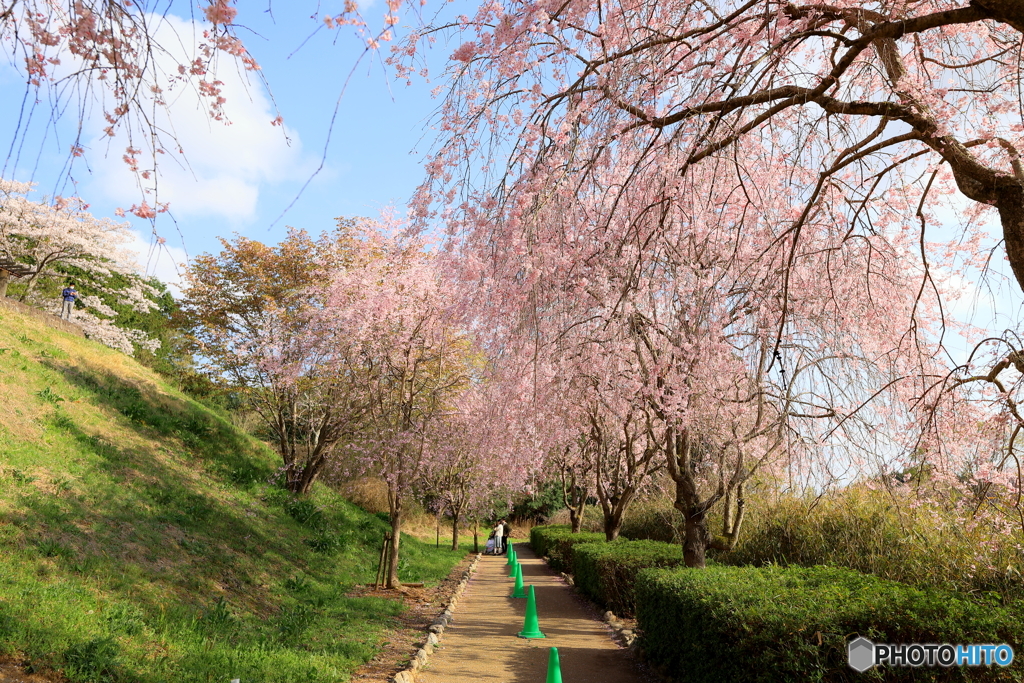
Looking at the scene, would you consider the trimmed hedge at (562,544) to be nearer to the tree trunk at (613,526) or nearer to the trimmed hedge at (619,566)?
the tree trunk at (613,526)

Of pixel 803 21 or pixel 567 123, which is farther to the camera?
pixel 567 123

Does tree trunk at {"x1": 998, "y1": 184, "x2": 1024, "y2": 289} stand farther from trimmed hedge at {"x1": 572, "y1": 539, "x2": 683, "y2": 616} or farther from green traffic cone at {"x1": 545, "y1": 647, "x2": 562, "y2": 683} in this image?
trimmed hedge at {"x1": 572, "y1": 539, "x2": 683, "y2": 616}

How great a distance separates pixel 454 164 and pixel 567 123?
864 millimetres

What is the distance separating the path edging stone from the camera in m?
6.91

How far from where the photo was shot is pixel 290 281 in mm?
21594

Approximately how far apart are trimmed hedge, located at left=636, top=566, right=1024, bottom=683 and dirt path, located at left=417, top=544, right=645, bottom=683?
3.63 ft

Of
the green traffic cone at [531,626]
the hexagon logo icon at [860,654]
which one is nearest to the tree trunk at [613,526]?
the green traffic cone at [531,626]

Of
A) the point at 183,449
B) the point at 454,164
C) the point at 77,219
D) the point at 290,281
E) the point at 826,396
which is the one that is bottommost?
the point at 183,449

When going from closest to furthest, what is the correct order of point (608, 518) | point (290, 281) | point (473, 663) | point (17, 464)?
point (473, 663), point (17, 464), point (608, 518), point (290, 281)

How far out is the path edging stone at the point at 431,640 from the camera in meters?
6.91

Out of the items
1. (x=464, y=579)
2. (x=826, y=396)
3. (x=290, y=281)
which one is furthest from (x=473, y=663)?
(x=290, y=281)

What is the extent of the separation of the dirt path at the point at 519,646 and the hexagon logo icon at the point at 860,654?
3.67 meters

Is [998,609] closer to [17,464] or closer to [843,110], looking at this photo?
[843,110]

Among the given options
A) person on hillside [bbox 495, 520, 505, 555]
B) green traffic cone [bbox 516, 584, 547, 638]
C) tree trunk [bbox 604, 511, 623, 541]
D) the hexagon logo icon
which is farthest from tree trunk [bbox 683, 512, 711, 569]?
person on hillside [bbox 495, 520, 505, 555]
